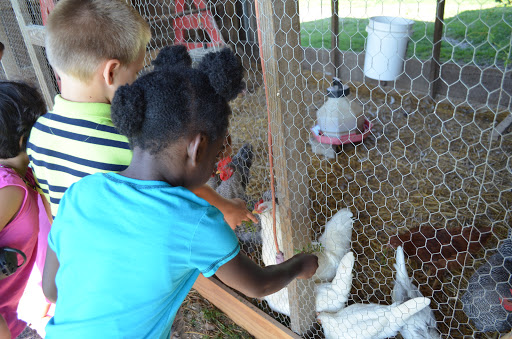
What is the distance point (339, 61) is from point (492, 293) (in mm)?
3261

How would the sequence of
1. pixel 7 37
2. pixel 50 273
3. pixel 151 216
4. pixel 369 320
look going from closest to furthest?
1. pixel 151 216
2. pixel 50 273
3. pixel 369 320
4. pixel 7 37

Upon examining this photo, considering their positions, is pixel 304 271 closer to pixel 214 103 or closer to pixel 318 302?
pixel 214 103

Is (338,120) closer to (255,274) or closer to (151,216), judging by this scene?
(255,274)

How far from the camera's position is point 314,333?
60.6 inches

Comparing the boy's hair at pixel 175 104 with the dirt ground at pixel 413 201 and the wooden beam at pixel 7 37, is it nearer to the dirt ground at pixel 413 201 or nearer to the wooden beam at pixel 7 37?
the dirt ground at pixel 413 201

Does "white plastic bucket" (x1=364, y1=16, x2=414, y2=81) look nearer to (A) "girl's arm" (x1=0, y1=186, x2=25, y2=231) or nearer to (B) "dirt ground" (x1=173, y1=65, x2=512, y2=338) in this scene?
(B) "dirt ground" (x1=173, y1=65, x2=512, y2=338)

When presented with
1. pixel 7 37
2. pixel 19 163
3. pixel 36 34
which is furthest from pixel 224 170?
pixel 7 37

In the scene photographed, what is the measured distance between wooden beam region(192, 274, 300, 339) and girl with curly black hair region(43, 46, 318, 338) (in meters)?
0.90

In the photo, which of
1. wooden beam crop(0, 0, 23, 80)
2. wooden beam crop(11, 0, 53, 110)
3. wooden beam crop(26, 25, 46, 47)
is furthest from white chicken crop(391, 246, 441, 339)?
wooden beam crop(0, 0, 23, 80)

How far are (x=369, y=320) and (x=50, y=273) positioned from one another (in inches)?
39.5

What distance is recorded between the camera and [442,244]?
148cm

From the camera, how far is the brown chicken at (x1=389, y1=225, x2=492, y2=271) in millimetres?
1479

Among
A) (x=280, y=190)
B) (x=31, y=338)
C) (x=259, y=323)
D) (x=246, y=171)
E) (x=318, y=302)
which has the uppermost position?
(x=280, y=190)

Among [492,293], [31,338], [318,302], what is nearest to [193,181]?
[318,302]
